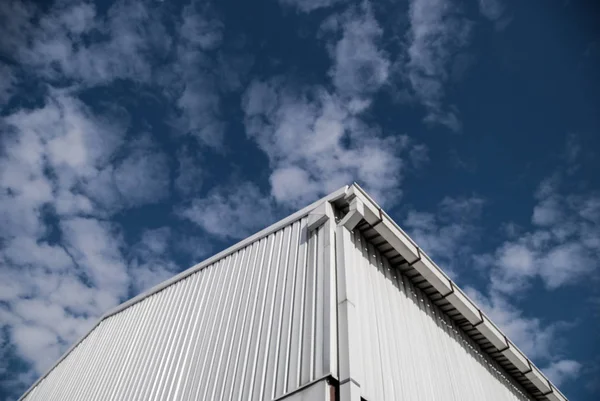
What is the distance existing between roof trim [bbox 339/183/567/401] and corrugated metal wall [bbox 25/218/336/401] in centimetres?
143

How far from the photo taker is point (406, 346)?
34.4 feet

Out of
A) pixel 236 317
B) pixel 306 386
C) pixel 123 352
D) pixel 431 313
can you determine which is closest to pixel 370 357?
pixel 306 386

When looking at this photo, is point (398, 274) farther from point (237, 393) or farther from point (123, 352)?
point (123, 352)

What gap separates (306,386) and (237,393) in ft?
7.12

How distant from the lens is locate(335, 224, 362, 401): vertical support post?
749 centimetres

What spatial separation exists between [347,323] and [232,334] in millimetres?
3540

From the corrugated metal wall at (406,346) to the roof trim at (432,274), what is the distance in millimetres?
568

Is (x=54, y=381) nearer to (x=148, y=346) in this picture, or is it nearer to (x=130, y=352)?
(x=130, y=352)

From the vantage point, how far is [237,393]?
9062 millimetres

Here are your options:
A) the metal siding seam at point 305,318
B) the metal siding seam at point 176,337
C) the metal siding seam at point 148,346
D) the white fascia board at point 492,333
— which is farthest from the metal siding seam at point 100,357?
the white fascia board at point 492,333

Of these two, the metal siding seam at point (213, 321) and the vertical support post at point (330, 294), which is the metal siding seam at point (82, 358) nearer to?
the metal siding seam at point (213, 321)

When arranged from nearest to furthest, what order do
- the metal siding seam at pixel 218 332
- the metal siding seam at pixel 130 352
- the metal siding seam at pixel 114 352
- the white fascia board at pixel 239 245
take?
the metal siding seam at pixel 218 332 → the white fascia board at pixel 239 245 → the metal siding seam at pixel 130 352 → the metal siding seam at pixel 114 352

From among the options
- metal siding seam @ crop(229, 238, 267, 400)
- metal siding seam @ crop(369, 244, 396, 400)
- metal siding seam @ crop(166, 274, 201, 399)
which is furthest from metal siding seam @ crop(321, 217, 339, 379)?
metal siding seam @ crop(166, 274, 201, 399)

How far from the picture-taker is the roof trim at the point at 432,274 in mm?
11430
